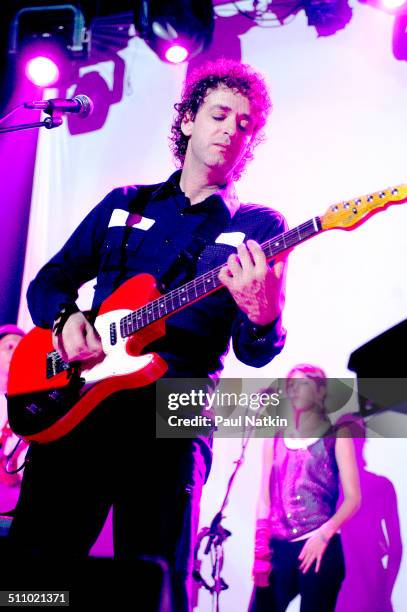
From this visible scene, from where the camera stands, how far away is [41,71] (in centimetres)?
328

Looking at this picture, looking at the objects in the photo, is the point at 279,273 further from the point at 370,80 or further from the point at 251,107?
the point at 370,80

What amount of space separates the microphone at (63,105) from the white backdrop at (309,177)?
66 cm

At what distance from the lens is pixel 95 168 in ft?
10.6

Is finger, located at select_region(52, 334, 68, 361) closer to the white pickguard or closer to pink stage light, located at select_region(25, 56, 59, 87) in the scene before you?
the white pickguard

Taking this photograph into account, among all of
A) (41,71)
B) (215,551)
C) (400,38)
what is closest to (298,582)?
(215,551)

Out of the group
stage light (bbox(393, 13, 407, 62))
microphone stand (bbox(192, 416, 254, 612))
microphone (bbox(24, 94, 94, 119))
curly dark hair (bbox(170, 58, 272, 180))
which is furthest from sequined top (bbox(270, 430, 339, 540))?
stage light (bbox(393, 13, 407, 62))

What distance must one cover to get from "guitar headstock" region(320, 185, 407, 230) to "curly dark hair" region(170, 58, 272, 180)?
85 cm

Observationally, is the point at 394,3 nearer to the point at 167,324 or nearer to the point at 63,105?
the point at 63,105

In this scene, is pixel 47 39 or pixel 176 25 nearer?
pixel 176 25

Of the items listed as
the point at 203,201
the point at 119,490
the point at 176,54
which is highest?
the point at 176,54

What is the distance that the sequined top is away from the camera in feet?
8.49

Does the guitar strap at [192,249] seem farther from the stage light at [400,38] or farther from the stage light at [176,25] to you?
the stage light at [400,38]

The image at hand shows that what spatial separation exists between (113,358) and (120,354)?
28 millimetres

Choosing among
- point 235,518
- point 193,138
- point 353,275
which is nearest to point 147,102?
point 193,138
